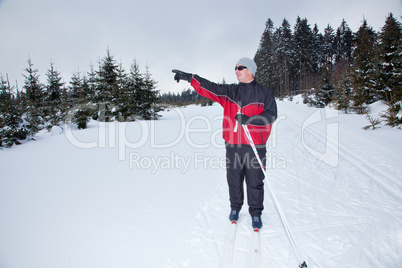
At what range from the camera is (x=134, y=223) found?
108 inches

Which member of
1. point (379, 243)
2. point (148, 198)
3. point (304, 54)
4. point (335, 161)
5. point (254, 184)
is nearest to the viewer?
point (379, 243)

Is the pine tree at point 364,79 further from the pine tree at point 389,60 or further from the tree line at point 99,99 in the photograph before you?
the tree line at point 99,99

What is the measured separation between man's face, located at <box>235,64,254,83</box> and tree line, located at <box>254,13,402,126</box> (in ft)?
27.3

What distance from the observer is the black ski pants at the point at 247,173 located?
2.58 metres

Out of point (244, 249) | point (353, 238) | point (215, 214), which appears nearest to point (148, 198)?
point (215, 214)

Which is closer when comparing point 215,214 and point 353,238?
point 353,238

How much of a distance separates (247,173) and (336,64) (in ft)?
184

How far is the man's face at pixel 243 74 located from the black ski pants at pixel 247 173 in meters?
0.93

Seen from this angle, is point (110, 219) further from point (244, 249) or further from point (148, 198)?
point (244, 249)

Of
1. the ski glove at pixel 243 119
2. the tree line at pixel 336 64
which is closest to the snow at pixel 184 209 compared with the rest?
the ski glove at pixel 243 119

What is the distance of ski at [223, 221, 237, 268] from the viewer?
2022mm

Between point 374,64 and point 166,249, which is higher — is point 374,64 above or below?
above

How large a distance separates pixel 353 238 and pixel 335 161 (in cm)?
302

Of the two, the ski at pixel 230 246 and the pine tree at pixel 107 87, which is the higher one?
the pine tree at pixel 107 87
